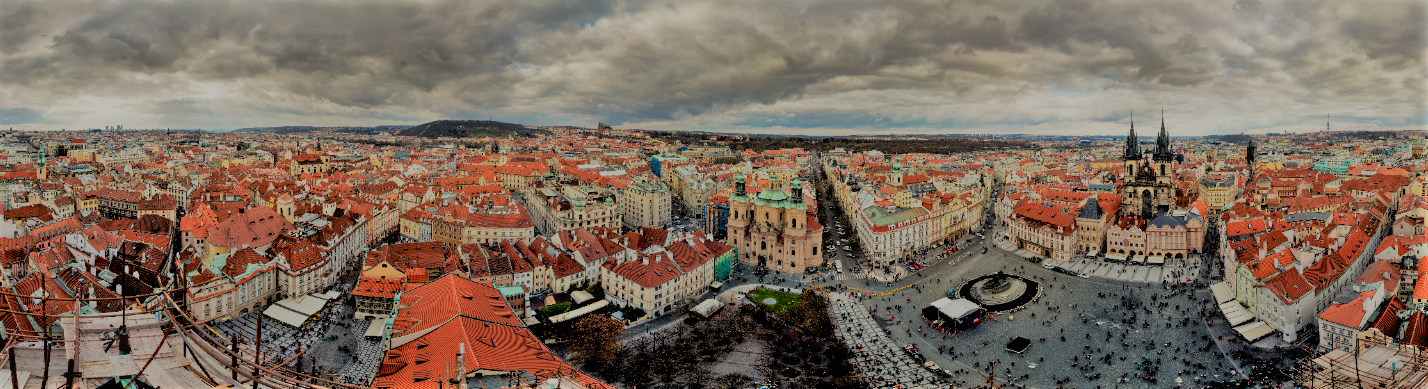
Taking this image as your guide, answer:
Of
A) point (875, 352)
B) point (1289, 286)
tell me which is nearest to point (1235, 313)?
point (1289, 286)

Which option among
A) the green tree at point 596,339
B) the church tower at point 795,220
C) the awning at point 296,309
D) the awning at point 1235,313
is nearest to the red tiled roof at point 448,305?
the green tree at point 596,339

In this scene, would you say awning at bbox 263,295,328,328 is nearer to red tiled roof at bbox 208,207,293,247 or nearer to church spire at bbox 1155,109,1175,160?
red tiled roof at bbox 208,207,293,247

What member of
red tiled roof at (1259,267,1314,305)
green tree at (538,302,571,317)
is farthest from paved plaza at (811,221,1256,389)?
green tree at (538,302,571,317)

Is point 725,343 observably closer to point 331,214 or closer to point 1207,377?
point 1207,377

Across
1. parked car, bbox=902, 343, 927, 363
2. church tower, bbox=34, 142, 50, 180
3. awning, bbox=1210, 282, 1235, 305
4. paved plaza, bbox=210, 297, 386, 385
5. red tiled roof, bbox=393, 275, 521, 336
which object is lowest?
parked car, bbox=902, 343, 927, 363

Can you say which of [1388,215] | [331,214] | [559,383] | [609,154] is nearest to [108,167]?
[331,214]

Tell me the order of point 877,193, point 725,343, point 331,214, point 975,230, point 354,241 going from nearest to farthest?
point 725,343 < point 354,241 < point 331,214 < point 975,230 < point 877,193

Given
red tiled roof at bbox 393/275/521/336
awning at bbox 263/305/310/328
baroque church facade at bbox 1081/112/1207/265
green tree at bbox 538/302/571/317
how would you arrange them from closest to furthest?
red tiled roof at bbox 393/275/521/336, awning at bbox 263/305/310/328, green tree at bbox 538/302/571/317, baroque church facade at bbox 1081/112/1207/265
